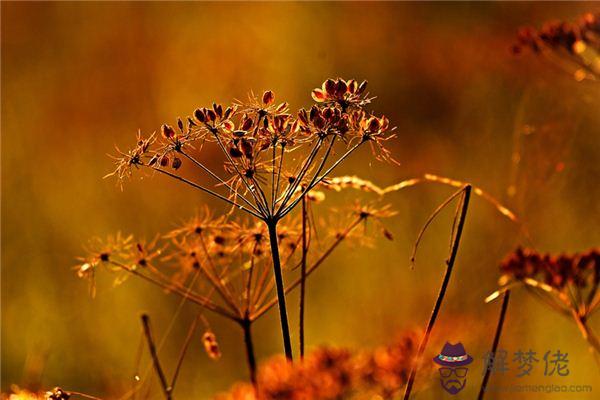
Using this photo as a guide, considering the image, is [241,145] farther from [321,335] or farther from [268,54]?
[268,54]

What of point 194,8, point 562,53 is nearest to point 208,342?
point 562,53

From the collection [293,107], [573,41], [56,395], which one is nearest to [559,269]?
[56,395]

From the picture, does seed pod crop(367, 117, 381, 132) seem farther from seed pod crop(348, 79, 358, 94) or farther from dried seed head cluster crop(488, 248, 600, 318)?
dried seed head cluster crop(488, 248, 600, 318)

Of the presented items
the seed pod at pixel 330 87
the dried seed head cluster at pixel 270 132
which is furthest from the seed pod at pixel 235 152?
the seed pod at pixel 330 87

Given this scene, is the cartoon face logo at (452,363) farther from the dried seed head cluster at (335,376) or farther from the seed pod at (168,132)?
the seed pod at (168,132)

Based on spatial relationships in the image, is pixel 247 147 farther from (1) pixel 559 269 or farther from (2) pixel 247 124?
(1) pixel 559 269

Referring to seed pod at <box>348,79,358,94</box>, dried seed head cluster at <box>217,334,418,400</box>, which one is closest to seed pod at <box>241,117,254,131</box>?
seed pod at <box>348,79,358,94</box>
